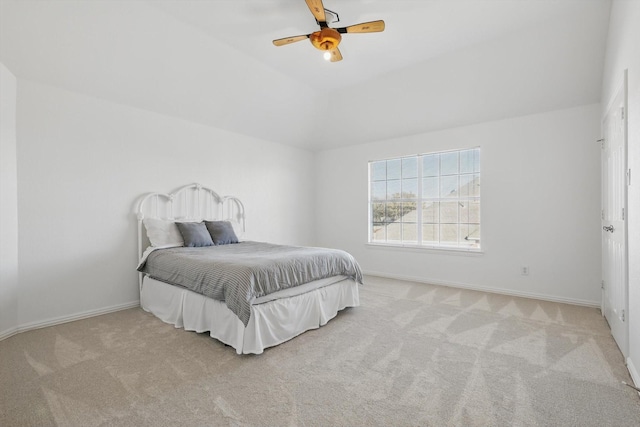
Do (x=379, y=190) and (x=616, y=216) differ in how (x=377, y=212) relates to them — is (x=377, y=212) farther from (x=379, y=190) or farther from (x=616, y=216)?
(x=616, y=216)

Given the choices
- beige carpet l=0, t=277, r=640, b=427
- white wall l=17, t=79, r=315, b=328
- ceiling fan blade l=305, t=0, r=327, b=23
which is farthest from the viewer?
white wall l=17, t=79, r=315, b=328

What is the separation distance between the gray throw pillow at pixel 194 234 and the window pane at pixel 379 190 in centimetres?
298

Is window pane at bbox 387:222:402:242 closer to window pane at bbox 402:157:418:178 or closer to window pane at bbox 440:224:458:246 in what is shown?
window pane at bbox 440:224:458:246

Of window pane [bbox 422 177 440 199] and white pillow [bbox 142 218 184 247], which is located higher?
window pane [bbox 422 177 440 199]

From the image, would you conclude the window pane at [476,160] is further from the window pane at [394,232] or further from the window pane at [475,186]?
the window pane at [394,232]

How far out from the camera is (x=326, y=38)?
255cm

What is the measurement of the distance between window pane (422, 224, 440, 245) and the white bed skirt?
1.99 metres

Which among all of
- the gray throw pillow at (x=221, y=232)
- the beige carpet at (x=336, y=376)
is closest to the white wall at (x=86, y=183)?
the beige carpet at (x=336, y=376)

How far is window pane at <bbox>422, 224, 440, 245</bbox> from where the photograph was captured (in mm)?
4852

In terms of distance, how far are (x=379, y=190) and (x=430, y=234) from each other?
1173 millimetres

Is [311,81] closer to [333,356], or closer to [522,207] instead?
[522,207]

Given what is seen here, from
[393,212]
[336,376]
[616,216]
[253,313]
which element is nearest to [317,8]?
[253,313]

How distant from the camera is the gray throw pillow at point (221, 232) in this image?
3986 millimetres

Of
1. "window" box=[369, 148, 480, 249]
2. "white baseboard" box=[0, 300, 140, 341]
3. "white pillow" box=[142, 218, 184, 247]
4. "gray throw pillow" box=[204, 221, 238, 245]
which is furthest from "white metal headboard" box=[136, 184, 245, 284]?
"window" box=[369, 148, 480, 249]
